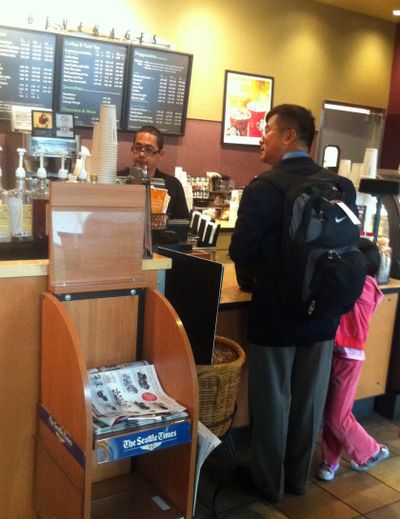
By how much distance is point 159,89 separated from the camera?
16.3ft

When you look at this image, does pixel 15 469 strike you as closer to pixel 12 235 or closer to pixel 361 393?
pixel 12 235

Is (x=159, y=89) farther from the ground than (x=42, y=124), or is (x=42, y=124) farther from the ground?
(x=159, y=89)

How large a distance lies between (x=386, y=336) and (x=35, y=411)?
2.26 metres

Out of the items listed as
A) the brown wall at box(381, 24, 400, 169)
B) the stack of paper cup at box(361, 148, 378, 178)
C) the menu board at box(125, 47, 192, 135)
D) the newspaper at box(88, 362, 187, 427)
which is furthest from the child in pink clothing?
the brown wall at box(381, 24, 400, 169)

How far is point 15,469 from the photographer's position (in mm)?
1905

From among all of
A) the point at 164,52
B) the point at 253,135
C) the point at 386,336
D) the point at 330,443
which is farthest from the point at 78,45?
the point at 330,443

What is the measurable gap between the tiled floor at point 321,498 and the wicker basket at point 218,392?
0.43 m

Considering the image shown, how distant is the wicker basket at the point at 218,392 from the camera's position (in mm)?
2234

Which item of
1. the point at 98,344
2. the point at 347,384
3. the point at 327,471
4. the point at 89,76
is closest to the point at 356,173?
the point at 347,384

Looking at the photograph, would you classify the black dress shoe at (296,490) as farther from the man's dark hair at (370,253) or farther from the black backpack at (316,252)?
the man's dark hair at (370,253)

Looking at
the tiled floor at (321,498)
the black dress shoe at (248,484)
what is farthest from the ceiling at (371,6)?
the black dress shoe at (248,484)

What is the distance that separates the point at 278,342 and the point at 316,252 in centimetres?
43

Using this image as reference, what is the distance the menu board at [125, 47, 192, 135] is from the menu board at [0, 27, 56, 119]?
721mm

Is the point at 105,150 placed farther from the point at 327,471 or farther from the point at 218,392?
the point at 327,471
